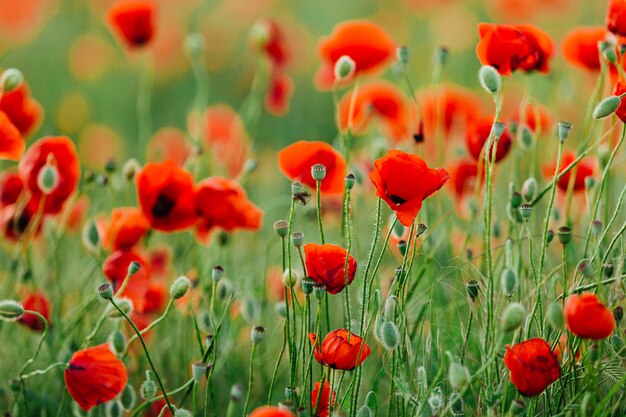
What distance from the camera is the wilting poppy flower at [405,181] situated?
4.33 feet

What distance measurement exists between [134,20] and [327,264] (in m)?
1.26

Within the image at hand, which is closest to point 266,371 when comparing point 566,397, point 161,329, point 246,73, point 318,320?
point 161,329

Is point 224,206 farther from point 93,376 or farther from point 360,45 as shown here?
point 360,45

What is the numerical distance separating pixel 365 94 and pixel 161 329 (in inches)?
31.0

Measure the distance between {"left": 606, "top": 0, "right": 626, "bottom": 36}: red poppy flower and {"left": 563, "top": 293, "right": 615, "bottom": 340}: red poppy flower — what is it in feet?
2.11

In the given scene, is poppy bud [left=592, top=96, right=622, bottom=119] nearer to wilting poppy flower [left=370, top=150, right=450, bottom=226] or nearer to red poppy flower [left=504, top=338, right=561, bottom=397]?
wilting poppy flower [left=370, top=150, right=450, bottom=226]

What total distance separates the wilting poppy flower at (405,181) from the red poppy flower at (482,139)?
45 centimetres

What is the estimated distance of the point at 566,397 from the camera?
1.50 metres

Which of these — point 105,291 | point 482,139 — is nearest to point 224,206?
point 105,291

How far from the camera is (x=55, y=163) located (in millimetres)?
1825

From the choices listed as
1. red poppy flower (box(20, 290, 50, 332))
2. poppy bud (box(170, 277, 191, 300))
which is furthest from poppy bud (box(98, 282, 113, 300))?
red poppy flower (box(20, 290, 50, 332))

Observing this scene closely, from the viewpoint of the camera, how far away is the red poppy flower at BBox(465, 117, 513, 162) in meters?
1.76

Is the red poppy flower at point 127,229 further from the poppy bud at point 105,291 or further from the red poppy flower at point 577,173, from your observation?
the red poppy flower at point 577,173

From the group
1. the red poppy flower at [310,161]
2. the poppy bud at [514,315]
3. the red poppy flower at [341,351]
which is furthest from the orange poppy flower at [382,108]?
the poppy bud at [514,315]
